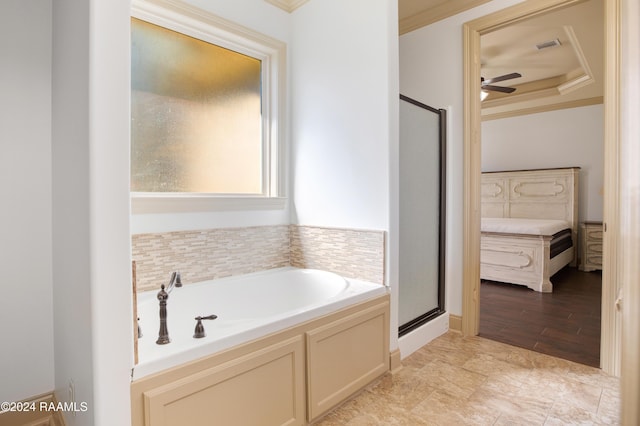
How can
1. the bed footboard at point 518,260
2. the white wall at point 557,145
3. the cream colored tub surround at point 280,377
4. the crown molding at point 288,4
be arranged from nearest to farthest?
the cream colored tub surround at point 280,377, the crown molding at point 288,4, the bed footboard at point 518,260, the white wall at point 557,145

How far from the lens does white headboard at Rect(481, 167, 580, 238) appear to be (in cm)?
563

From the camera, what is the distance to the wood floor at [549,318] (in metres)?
2.68

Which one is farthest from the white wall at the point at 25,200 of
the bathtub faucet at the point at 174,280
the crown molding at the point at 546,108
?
the crown molding at the point at 546,108

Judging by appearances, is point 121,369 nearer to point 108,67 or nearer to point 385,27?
point 108,67

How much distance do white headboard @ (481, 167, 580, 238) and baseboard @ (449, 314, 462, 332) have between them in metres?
3.95

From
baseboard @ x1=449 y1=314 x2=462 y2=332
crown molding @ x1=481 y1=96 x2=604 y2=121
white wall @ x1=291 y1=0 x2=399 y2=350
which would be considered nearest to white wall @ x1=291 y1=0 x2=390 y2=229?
white wall @ x1=291 y1=0 x2=399 y2=350

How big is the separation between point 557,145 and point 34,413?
7.42 meters

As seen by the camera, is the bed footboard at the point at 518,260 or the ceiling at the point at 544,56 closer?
the ceiling at the point at 544,56

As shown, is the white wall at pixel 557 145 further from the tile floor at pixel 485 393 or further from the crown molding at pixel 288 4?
the crown molding at pixel 288 4

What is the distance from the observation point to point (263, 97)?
9.40 ft

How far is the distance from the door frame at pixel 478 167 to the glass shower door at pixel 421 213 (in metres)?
0.21

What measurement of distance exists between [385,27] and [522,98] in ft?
15.2

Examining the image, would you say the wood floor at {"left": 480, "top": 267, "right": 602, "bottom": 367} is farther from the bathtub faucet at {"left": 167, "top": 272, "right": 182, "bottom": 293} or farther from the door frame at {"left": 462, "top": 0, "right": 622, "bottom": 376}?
the bathtub faucet at {"left": 167, "top": 272, "right": 182, "bottom": 293}

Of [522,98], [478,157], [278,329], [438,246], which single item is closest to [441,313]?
[438,246]
